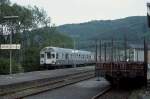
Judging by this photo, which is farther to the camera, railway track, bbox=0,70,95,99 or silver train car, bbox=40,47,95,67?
silver train car, bbox=40,47,95,67

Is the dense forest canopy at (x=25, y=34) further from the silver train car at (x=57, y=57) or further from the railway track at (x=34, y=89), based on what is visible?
the railway track at (x=34, y=89)

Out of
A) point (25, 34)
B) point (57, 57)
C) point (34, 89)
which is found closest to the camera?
point (34, 89)

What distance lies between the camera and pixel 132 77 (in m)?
23.9

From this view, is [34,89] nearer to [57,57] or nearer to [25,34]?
[57,57]

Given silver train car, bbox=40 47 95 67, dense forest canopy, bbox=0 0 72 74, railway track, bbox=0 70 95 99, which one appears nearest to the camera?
railway track, bbox=0 70 95 99

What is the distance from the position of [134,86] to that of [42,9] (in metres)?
74.2

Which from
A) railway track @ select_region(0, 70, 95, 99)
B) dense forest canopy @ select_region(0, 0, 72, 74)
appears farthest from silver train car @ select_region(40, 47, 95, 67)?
railway track @ select_region(0, 70, 95, 99)

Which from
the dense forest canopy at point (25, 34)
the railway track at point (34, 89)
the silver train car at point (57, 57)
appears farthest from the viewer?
the dense forest canopy at point (25, 34)

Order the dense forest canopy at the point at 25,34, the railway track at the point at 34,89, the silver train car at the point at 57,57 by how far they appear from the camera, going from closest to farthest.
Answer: the railway track at the point at 34,89
the silver train car at the point at 57,57
the dense forest canopy at the point at 25,34

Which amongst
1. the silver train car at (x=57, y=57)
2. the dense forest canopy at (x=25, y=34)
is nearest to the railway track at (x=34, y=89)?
the dense forest canopy at (x=25, y=34)

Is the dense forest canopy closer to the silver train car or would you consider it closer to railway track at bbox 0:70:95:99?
the silver train car

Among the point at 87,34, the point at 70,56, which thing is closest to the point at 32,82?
the point at 70,56

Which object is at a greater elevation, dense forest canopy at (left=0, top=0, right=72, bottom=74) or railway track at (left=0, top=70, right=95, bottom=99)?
dense forest canopy at (left=0, top=0, right=72, bottom=74)

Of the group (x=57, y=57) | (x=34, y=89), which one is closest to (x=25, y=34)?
(x=57, y=57)
